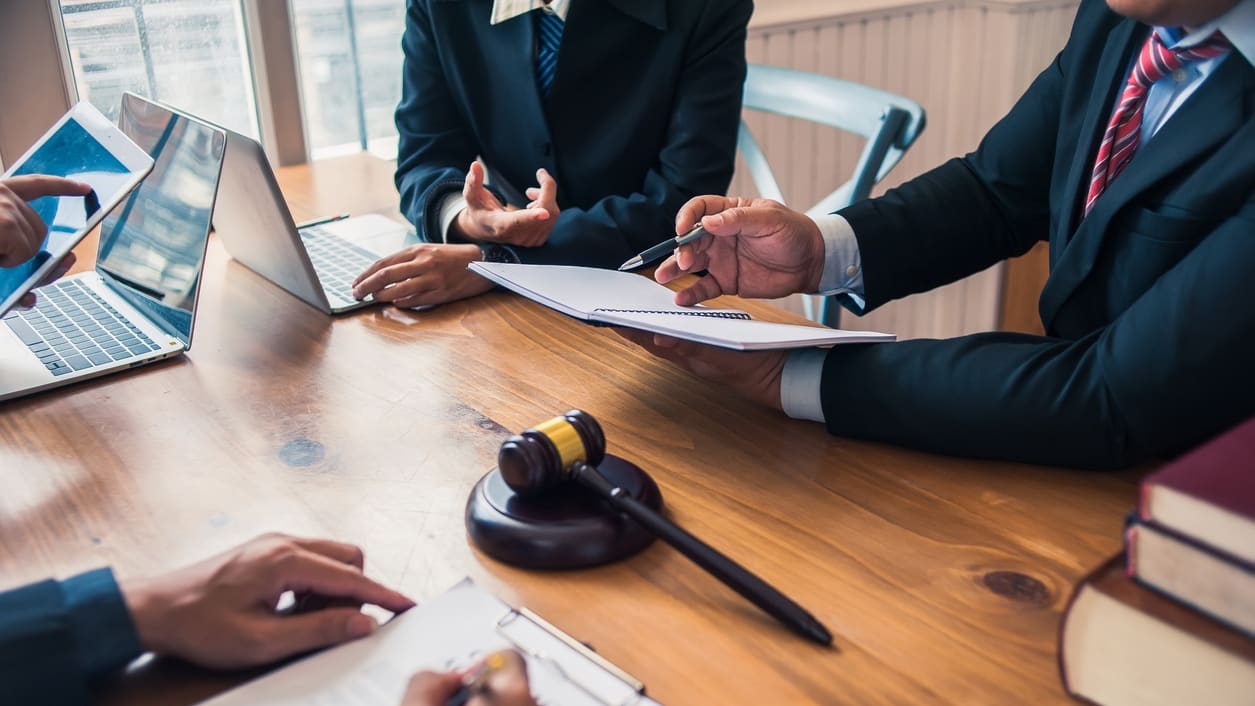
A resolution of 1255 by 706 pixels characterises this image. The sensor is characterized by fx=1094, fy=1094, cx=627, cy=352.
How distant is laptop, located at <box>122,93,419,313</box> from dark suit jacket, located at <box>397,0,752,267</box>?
80 millimetres

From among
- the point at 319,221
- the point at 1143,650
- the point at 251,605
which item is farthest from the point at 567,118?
the point at 1143,650

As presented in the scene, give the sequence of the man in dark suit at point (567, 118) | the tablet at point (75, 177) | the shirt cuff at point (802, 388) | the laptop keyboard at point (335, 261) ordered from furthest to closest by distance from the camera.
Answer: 1. the man in dark suit at point (567, 118)
2. the laptop keyboard at point (335, 261)
3. the tablet at point (75, 177)
4. the shirt cuff at point (802, 388)

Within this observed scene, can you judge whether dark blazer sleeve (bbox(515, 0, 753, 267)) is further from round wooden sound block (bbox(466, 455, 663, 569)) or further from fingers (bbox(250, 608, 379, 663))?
fingers (bbox(250, 608, 379, 663))

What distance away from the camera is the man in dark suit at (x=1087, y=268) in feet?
2.77

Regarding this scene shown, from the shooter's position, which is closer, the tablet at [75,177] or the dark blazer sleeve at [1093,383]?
the dark blazer sleeve at [1093,383]

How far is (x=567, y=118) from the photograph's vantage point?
1563 millimetres

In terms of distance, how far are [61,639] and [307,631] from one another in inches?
5.5

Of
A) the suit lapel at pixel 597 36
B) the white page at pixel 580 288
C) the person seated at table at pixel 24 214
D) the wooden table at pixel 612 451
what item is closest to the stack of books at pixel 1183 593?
the wooden table at pixel 612 451

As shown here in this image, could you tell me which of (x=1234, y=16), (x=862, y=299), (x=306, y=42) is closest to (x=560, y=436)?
(x=862, y=299)

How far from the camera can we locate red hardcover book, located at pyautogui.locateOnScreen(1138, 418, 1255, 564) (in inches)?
18.6

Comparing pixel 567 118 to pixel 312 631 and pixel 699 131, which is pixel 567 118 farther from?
pixel 312 631

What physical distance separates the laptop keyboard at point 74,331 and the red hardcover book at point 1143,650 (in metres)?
0.94

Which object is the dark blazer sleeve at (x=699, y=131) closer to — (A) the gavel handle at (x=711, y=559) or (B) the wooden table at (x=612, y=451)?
(B) the wooden table at (x=612, y=451)

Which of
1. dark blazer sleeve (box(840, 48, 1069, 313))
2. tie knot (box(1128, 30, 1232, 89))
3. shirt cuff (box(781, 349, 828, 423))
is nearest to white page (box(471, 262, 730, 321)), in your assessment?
shirt cuff (box(781, 349, 828, 423))
